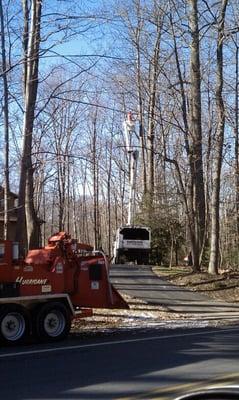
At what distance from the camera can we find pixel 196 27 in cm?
2591

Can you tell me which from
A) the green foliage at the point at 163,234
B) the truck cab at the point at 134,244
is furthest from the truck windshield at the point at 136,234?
the green foliage at the point at 163,234

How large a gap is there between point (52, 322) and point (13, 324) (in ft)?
3.23

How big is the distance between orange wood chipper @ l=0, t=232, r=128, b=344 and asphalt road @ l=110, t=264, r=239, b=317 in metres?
5.14

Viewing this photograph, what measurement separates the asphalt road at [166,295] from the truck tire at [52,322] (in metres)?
6.16

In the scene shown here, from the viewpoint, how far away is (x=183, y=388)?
24.9ft

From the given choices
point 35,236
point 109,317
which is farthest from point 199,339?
point 35,236

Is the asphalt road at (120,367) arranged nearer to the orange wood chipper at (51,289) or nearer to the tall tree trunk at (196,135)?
the orange wood chipper at (51,289)

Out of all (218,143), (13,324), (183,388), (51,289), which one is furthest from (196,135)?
(183,388)

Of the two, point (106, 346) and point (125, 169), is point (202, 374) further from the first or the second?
point (125, 169)

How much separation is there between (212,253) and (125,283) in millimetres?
4537

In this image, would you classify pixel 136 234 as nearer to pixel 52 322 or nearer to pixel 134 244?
pixel 134 244

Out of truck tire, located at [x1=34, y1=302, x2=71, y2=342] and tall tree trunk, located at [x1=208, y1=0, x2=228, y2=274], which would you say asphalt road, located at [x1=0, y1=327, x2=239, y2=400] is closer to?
truck tire, located at [x1=34, y1=302, x2=71, y2=342]

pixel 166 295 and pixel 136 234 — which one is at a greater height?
pixel 136 234

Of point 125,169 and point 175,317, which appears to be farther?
point 125,169
